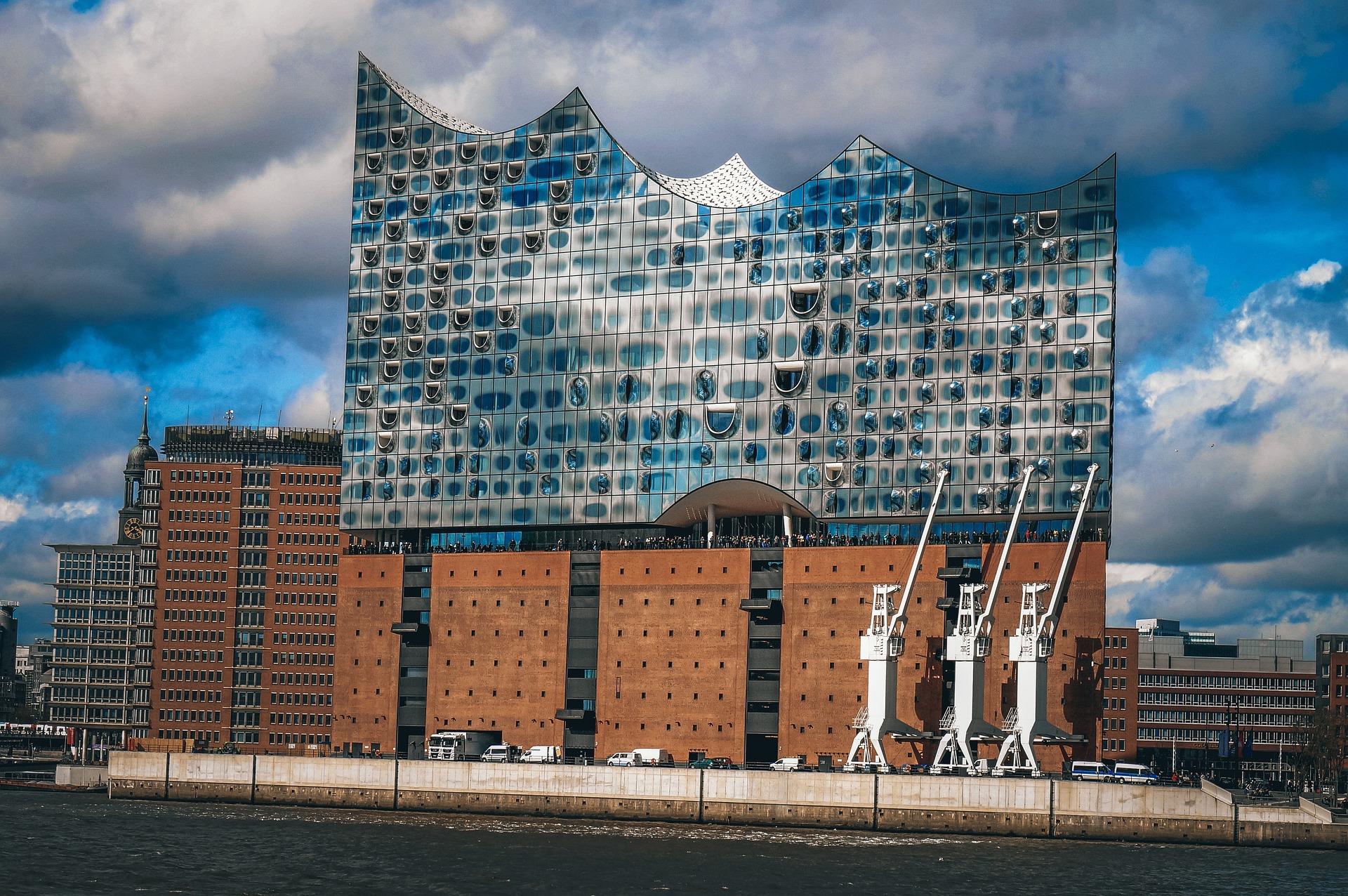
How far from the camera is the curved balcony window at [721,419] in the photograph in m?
124

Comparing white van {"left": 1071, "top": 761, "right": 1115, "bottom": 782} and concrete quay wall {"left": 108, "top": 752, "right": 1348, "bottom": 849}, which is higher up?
white van {"left": 1071, "top": 761, "right": 1115, "bottom": 782}

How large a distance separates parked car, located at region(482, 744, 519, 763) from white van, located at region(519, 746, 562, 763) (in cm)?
58

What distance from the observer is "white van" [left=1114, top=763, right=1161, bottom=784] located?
337 feet

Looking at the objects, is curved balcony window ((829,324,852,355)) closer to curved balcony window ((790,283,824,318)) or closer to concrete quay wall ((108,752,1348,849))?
curved balcony window ((790,283,824,318))

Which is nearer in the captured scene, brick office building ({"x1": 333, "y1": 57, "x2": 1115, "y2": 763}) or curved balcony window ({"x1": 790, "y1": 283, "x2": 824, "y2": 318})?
brick office building ({"x1": 333, "y1": 57, "x2": 1115, "y2": 763})

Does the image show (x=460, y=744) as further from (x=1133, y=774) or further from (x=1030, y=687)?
(x=1133, y=774)

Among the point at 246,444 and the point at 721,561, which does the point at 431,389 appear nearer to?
the point at 721,561

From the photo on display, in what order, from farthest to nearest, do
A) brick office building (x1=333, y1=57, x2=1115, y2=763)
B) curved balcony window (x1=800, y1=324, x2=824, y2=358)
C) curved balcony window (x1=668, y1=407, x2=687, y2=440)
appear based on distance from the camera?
curved balcony window (x1=668, y1=407, x2=687, y2=440)
curved balcony window (x1=800, y1=324, x2=824, y2=358)
brick office building (x1=333, y1=57, x2=1115, y2=763)

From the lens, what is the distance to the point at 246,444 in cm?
18562

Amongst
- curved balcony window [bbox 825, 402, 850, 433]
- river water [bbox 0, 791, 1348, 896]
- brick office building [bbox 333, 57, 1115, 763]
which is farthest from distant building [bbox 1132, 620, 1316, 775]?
river water [bbox 0, 791, 1348, 896]

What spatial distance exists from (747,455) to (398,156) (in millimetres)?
38589

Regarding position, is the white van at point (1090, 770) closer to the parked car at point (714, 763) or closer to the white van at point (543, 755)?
the parked car at point (714, 763)

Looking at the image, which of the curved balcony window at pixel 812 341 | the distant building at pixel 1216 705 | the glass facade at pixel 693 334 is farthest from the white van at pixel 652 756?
the distant building at pixel 1216 705

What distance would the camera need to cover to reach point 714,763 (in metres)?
116
